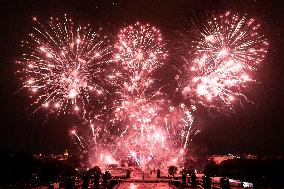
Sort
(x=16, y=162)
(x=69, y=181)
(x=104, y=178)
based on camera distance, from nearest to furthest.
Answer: (x=69, y=181) < (x=104, y=178) < (x=16, y=162)

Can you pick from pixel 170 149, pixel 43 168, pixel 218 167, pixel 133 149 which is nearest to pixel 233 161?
pixel 218 167

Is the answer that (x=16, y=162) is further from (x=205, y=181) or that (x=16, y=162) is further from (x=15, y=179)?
(x=205, y=181)

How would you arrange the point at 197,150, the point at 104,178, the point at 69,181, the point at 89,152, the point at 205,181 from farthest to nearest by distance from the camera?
the point at 197,150
the point at 89,152
the point at 104,178
the point at 205,181
the point at 69,181

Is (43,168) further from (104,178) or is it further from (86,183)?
(86,183)

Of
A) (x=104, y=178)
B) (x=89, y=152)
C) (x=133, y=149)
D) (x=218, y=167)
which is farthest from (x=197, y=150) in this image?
(x=104, y=178)

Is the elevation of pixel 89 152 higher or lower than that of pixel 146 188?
higher

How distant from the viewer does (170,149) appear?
62938mm

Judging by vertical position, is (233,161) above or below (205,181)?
above

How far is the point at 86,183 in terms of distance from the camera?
2314 cm

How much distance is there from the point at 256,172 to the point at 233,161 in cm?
752

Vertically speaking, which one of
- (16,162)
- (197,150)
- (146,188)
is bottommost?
(146,188)

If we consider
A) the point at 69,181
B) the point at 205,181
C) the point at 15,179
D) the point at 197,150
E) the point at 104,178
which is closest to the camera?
the point at 69,181

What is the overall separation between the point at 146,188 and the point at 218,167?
44439 mm

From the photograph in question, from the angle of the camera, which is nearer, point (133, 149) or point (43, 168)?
point (133, 149)
